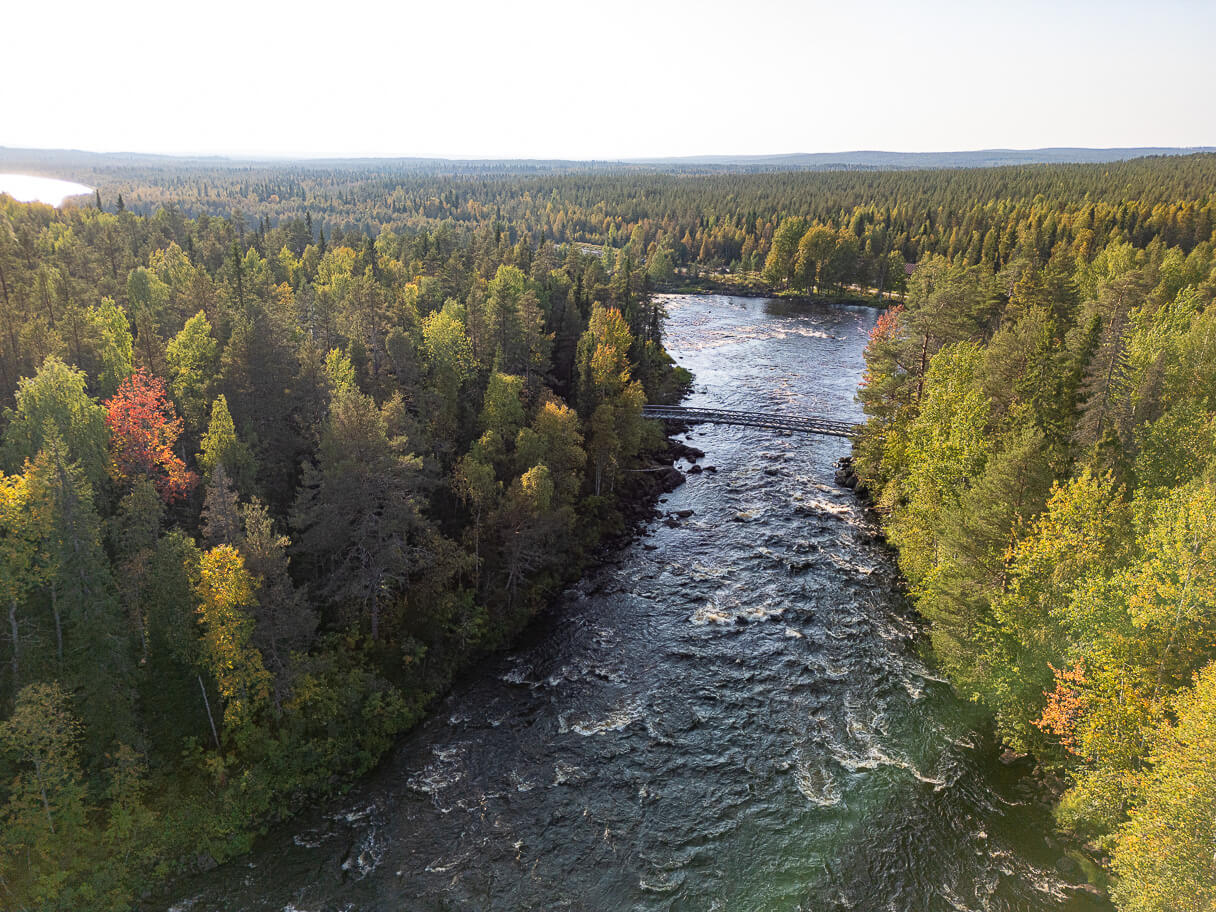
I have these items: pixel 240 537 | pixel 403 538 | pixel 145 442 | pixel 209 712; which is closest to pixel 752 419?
pixel 403 538

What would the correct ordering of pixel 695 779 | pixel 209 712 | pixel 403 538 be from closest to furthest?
pixel 209 712, pixel 695 779, pixel 403 538

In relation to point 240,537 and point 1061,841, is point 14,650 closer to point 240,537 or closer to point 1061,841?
point 240,537

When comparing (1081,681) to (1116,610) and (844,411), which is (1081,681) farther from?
(844,411)

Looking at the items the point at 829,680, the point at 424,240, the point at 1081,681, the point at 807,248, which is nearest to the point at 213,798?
the point at 829,680

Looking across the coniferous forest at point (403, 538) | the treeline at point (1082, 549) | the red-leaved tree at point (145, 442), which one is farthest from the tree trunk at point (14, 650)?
the treeline at point (1082, 549)

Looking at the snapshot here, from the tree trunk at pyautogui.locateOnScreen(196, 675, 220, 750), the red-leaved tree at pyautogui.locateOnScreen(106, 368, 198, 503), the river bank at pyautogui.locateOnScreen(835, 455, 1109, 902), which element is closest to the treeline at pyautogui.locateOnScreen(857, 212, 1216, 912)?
the river bank at pyautogui.locateOnScreen(835, 455, 1109, 902)

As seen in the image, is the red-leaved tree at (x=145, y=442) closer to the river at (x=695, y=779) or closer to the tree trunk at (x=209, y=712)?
the tree trunk at (x=209, y=712)

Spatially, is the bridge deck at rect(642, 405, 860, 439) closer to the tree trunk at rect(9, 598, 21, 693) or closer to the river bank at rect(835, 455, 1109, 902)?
the river bank at rect(835, 455, 1109, 902)
